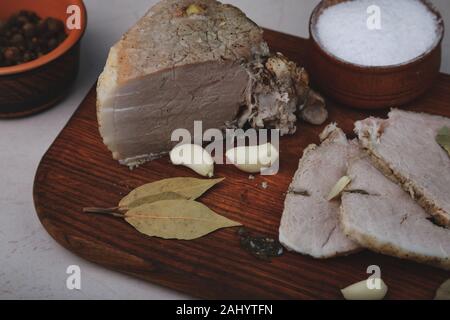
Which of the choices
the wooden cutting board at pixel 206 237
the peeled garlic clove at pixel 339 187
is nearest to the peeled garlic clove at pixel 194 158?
the wooden cutting board at pixel 206 237

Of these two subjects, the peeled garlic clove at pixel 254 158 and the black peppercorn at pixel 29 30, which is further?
the black peppercorn at pixel 29 30

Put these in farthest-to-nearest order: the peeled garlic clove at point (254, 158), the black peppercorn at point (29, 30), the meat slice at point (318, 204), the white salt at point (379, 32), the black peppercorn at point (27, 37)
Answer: the black peppercorn at point (29, 30) → the black peppercorn at point (27, 37) → the white salt at point (379, 32) → the peeled garlic clove at point (254, 158) → the meat slice at point (318, 204)

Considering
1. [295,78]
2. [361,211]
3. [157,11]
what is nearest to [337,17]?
[295,78]

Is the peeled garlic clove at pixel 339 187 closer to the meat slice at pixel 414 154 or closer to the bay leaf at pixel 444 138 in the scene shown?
the meat slice at pixel 414 154

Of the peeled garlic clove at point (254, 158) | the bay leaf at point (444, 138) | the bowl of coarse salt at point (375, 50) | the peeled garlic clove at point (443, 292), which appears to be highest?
the bowl of coarse salt at point (375, 50)

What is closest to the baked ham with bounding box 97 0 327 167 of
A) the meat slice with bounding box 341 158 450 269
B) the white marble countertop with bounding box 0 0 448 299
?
the white marble countertop with bounding box 0 0 448 299

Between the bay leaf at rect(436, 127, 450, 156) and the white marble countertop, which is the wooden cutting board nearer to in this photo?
the white marble countertop
